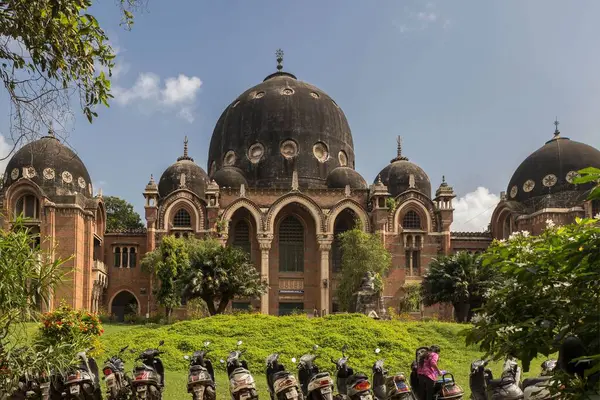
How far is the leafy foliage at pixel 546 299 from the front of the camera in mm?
4836

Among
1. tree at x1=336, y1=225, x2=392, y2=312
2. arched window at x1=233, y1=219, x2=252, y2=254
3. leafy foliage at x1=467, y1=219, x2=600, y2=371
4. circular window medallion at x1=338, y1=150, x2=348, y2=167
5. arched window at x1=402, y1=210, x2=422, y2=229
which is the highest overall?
circular window medallion at x1=338, y1=150, x2=348, y2=167

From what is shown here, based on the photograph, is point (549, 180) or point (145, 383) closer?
point (145, 383)

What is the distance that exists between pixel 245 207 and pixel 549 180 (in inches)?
635

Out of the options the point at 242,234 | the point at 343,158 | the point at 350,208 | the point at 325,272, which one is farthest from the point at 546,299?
the point at 343,158

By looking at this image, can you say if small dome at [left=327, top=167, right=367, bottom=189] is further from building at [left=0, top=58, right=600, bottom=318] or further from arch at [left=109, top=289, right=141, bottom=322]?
arch at [left=109, top=289, right=141, bottom=322]

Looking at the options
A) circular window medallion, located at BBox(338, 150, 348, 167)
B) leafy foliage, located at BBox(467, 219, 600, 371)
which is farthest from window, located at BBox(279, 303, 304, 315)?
leafy foliage, located at BBox(467, 219, 600, 371)

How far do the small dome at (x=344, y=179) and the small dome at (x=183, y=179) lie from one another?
7.01 metres

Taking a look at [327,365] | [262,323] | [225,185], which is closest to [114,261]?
[225,185]

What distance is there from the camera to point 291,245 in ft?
122

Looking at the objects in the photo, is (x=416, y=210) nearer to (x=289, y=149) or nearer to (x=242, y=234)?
(x=289, y=149)

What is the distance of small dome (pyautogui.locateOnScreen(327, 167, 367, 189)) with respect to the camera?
124 feet

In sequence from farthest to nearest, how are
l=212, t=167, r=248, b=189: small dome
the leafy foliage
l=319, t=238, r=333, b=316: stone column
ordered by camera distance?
l=212, t=167, r=248, b=189: small dome
l=319, t=238, r=333, b=316: stone column
the leafy foliage

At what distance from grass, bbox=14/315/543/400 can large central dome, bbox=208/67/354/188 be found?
688 inches

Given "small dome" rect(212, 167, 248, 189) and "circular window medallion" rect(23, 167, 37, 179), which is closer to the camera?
"circular window medallion" rect(23, 167, 37, 179)
